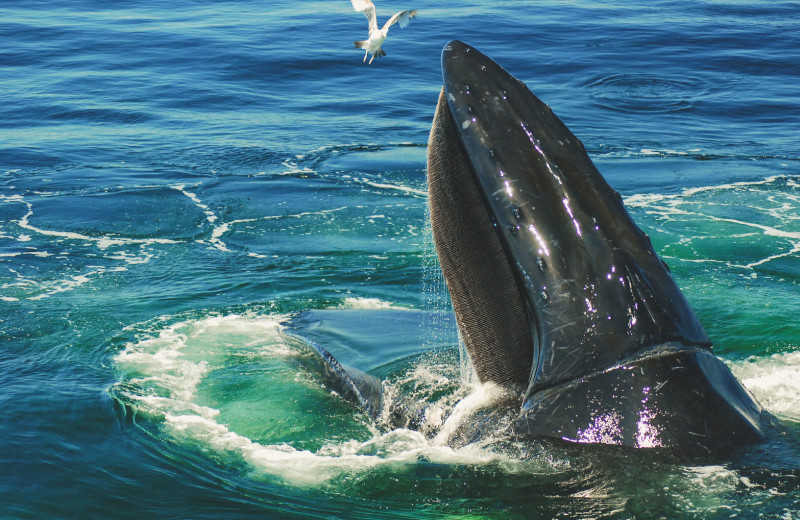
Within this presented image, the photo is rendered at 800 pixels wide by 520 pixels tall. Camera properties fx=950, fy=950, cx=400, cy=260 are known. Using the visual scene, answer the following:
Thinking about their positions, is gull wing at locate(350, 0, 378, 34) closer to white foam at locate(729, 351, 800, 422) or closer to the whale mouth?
white foam at locate(729, 351, 800, 422)

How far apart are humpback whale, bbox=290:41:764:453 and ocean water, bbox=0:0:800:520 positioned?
0.21 meters

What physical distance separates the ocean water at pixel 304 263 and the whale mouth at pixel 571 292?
0.21 meters

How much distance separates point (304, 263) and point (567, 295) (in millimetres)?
6915

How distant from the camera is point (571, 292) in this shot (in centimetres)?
448

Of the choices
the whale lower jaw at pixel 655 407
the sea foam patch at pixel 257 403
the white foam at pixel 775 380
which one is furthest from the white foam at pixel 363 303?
the whale lower jaw at pixel 655 407

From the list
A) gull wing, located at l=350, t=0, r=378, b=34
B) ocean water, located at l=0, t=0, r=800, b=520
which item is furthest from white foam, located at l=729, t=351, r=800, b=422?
gull wing, located at l=350, t=0, r=378, b=34

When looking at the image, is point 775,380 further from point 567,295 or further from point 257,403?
point 257,403

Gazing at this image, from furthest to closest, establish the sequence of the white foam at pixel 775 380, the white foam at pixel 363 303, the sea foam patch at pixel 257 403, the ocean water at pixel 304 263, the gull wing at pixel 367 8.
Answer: the gull wing at pixel 367 8, the white foam at pixel 363 303, the white foam at pixel 775 380, the sea foam patch at pixel 257 403, the ocean water at pixel 304 263

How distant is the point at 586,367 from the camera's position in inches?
177

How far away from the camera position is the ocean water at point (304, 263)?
511cm

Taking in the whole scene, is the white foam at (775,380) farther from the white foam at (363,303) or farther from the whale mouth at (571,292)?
the white foam at (363,303)

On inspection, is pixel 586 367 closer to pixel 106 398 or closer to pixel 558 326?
pixel 558 326

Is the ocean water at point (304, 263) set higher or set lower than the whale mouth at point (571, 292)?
lower

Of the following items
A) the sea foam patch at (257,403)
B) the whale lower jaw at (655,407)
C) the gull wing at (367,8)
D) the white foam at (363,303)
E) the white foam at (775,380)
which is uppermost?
the gull wing at (367,8)
